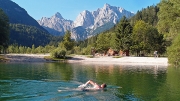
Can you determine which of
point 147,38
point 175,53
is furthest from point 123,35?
point 175,53

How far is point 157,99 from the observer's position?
2288cm

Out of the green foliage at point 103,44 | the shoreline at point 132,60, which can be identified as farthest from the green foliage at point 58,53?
the green foliage at point 103,44

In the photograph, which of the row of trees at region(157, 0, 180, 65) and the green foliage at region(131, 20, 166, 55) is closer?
the row of trees at region(157, 0, 180, 65)

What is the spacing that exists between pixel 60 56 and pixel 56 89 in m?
67.7

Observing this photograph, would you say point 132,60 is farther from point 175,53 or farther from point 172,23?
point 175,53

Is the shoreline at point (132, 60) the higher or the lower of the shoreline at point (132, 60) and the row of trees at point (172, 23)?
the lower

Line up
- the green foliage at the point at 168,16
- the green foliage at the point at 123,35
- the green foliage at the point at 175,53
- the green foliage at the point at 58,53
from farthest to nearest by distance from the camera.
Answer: the green foliage at the point at 123,35 < the green foliage at the point at 58,53 < the green foliage at the point at 168,16 < the green foliage at the point at 175,53

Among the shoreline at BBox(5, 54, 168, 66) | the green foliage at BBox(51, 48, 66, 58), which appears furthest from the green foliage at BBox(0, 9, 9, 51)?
the green foliage at BBox(51, 48, 66, 58)

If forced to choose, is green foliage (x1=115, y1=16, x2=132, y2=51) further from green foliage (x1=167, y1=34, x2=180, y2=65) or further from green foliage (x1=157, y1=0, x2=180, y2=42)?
green foliage (x1=167, y1=34, x2=180, y2=65)

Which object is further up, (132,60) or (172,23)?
(172,23)

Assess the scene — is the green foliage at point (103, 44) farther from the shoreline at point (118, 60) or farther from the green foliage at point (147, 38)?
the shoreline at point (118, 60)

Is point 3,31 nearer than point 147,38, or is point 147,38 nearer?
point 3,31

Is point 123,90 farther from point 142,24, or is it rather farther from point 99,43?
point 99,43

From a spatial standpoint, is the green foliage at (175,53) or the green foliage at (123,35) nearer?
the green foliage at (175,53)
